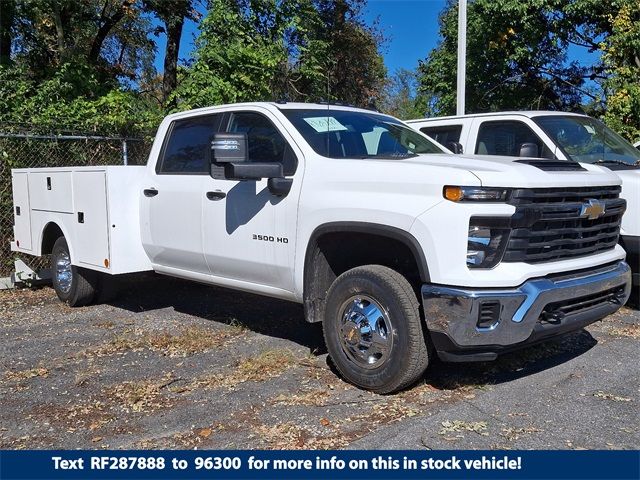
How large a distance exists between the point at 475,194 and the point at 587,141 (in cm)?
374

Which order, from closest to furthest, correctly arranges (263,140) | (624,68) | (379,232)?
(379,232) → (263,140) → (624,68)

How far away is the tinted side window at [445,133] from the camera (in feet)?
25.6

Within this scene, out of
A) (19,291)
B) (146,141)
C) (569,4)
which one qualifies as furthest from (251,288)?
(569,4)

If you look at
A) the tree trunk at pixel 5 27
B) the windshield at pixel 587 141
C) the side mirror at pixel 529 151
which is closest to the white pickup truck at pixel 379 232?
the side mirror at pixel 529 151

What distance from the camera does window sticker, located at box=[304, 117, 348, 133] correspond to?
17.0 ft

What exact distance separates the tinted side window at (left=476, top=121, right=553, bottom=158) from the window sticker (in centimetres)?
259

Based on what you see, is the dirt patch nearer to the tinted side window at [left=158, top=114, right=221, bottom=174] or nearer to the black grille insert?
the tinted side window at [left=158, top=114, right=221, bottom=174]

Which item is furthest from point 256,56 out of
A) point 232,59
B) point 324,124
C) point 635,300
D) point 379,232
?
point 379,232

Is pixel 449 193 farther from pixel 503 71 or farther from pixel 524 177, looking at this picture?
pixel 503 71

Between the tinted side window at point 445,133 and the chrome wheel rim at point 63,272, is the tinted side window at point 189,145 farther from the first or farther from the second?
the tinted side window at point 445,133

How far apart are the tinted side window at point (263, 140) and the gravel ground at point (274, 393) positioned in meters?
1.58

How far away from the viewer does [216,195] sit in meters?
5.53

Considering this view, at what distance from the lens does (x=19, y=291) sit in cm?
877

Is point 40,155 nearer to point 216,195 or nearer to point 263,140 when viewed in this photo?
point 216,195
